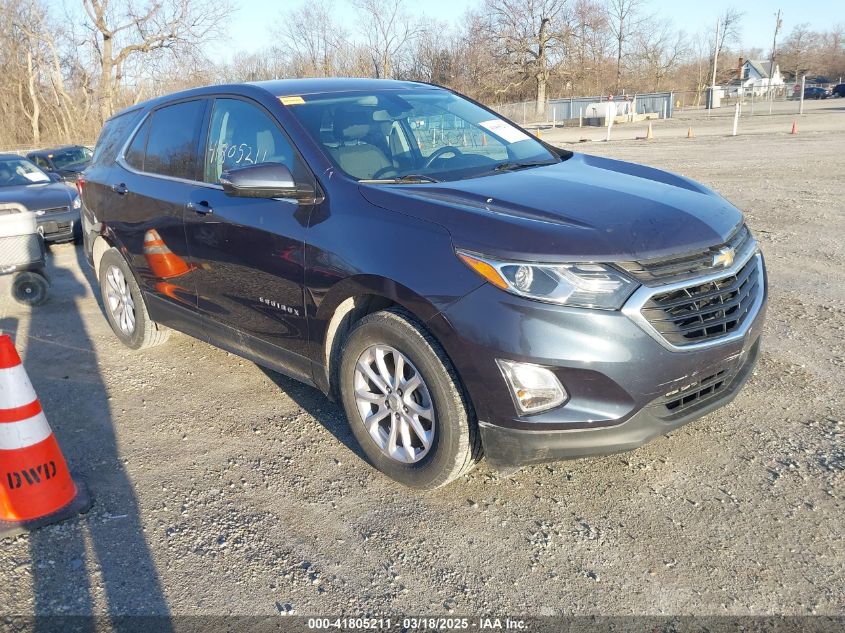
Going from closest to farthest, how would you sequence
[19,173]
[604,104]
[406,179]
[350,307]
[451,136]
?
1. [350,307]
2. [406,179]
3. [451,136]
4. [19,173]
5. [604,104]

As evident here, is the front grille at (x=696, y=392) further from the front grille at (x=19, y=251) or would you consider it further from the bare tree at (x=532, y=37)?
the bare tree at (x=532, y=37)

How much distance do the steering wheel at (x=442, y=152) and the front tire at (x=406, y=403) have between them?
3.37 feet

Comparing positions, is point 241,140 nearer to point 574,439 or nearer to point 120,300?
point 120,300

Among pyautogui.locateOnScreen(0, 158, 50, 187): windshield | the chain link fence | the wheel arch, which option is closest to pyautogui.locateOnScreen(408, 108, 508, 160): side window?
the wheel arch

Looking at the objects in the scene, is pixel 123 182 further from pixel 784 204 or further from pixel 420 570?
pixel 784 204

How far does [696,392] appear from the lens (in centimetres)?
296

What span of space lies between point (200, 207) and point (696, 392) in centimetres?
292

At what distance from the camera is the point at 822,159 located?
15.1m

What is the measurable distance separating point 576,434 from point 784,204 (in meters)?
8.39

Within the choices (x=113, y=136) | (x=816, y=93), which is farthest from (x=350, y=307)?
(x=816, y=93)

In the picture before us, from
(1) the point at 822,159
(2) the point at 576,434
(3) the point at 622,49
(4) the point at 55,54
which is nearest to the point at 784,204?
(1) the point at 822,159

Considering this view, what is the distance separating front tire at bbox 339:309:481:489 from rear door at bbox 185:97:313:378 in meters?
0.46

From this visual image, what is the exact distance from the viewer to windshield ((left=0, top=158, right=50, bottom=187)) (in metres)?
10.2

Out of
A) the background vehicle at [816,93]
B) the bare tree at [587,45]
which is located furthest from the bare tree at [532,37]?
the background vehicle at [816,93]
